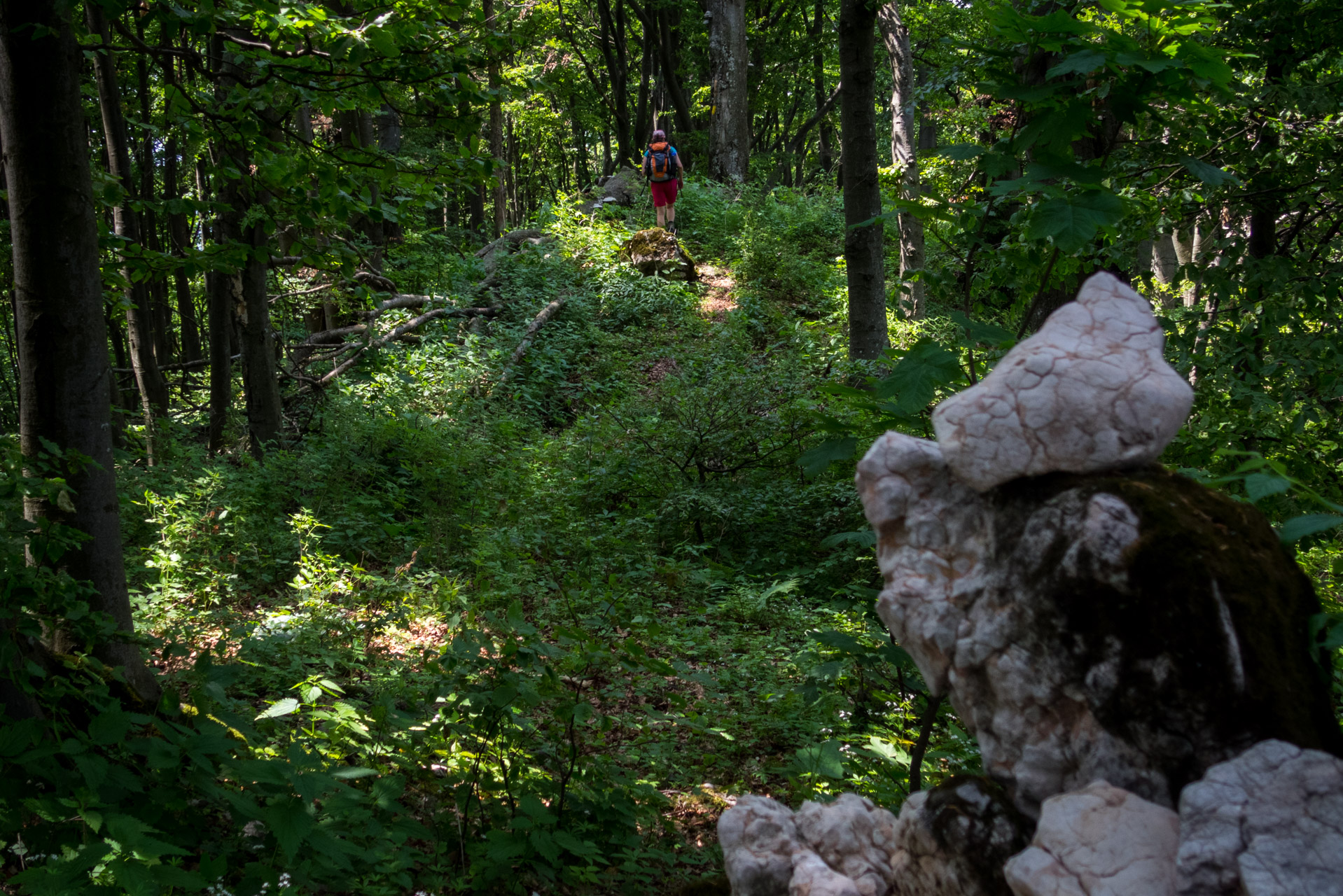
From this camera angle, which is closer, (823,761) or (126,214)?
(823,761)

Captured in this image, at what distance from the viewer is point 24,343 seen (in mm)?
3684

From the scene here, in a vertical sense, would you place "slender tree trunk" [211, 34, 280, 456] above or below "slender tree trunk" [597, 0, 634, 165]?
below

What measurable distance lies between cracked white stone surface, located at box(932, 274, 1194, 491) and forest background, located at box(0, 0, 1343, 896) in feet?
0.87

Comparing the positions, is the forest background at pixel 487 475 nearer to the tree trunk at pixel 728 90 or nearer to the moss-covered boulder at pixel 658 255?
the moss-covered boulder at pixel 658 255

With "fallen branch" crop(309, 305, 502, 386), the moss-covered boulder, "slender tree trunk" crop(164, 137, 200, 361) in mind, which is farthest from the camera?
the moss-covered boulder

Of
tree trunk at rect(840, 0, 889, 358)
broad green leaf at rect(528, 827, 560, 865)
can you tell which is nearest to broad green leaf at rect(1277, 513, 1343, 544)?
broad green leaf at rect(528, 827, 560, 865)

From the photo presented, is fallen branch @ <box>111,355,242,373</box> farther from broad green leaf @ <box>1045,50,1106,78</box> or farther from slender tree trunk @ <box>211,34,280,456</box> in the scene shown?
broad green leaf @ <box>1045,50,1106,78</box>

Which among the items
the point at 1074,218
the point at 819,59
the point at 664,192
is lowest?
the point at 1074,218

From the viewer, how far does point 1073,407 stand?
2.01 metres

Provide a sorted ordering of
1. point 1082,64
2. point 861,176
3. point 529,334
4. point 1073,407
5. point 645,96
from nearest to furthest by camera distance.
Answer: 1. point 1073,407
2. point 1082,64
3. point 861,176
4. point 529,334
5. point 645,96

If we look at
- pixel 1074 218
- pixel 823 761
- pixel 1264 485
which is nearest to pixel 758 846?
pixel 823 761

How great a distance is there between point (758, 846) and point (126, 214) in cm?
929

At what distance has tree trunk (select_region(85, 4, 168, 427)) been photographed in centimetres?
753

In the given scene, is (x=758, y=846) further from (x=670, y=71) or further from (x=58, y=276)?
(x=670, y=71)
